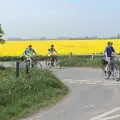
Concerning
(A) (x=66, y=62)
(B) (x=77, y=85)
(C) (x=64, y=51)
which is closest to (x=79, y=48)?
(C) (x=64, y=51)

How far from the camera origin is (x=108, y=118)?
37.7ft

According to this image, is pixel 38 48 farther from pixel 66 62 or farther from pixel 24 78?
pixel 24 78

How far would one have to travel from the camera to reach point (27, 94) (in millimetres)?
15344

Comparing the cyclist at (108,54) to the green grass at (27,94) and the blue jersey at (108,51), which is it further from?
the green grass at (27,94)

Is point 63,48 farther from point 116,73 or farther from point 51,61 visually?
point 116,73

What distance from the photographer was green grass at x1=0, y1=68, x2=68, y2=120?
12630 mm

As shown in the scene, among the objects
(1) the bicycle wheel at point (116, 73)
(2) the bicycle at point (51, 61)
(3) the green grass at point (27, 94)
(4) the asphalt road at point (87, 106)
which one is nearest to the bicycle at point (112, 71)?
(1) the bicycle wheel at point (116, 73)

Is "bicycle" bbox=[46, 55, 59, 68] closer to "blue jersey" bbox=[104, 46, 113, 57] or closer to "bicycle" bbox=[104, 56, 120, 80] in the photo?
"bicycle" bbox=[104, 56, 120, 80]

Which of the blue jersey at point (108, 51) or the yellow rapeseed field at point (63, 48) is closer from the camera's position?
the blue jersey at point (108, 51)

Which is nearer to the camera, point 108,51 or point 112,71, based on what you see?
point 108,51

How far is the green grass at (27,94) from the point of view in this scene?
41.4 ft

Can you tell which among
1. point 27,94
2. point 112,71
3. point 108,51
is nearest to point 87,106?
point 27,94

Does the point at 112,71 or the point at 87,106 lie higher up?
the point at 112,71

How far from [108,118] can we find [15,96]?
Answer: 3941 millimetres
